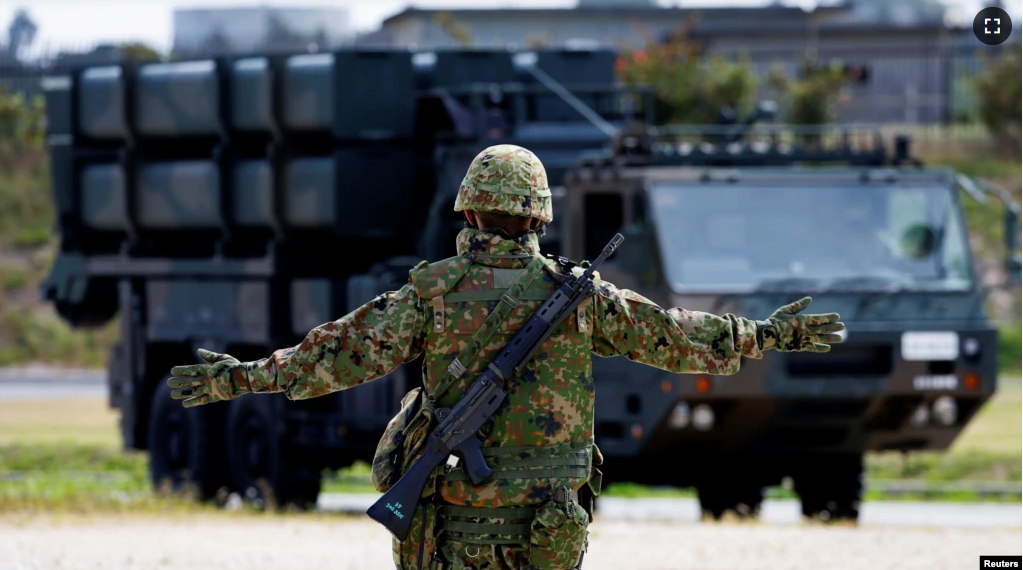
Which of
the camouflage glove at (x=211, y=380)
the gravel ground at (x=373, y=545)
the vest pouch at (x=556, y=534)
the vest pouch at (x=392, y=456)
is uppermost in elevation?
the camouflage glove at (x=211, y=380)

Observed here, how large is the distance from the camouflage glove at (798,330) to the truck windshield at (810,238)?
19.9 ft

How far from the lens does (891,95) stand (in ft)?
129

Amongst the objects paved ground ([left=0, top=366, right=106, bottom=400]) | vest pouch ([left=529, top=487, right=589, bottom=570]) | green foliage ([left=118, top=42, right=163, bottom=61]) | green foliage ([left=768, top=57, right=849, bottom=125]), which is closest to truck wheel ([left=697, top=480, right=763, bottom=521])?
vest pouch ([left=529, top=487, right=589, bottom=570])

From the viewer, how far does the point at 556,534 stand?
6086 millimetres

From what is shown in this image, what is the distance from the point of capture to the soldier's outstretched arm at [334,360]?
246 inches

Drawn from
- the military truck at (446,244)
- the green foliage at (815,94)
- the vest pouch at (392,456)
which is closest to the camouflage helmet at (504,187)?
the vest pouch at (392,456)

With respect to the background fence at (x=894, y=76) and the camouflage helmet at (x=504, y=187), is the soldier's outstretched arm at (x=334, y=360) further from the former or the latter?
the background fence at (x=894, y=76)

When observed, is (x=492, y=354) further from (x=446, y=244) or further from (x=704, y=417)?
(x=446, y=244)

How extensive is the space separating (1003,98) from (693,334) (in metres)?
29.8

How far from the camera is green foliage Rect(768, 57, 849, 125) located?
31.8 meters

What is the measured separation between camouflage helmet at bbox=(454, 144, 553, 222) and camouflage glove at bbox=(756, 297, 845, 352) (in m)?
0.85

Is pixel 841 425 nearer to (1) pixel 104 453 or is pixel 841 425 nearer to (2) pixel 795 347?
(2) pixel 795 347

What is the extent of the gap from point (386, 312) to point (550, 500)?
792 millimetres

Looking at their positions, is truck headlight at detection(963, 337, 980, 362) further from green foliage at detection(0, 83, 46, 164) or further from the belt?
green foliage at detection(0, 83, 46, 164)
